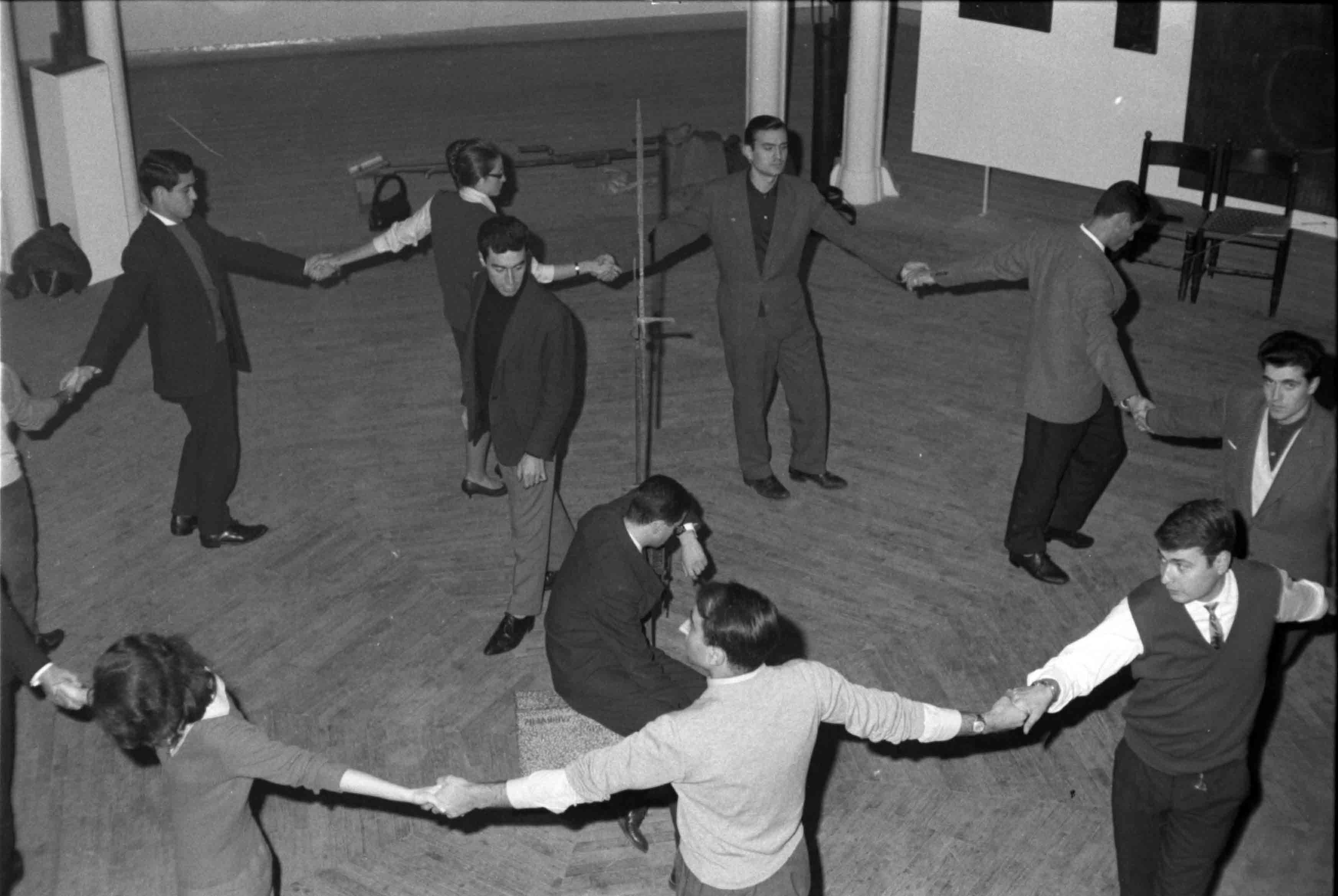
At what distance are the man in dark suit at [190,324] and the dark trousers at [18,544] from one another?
0.52m

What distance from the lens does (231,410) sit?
6344 millimetres

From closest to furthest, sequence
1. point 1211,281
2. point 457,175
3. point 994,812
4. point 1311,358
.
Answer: point 1311,358
point 994,812
point 457,175
point 1211,281

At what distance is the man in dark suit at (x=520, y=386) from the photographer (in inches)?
212

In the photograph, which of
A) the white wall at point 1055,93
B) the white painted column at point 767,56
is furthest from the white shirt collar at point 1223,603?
the white painted column at point 767,56

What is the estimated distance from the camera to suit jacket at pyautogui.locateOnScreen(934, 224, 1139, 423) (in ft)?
18.3

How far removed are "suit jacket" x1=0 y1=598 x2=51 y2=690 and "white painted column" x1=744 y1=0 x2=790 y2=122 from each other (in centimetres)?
655

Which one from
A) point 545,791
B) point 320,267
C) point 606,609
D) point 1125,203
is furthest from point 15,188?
point 545,791

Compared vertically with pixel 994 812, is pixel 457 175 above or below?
above

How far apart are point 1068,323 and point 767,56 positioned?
196 inches

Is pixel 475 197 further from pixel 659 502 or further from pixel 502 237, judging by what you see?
pixel 659 502

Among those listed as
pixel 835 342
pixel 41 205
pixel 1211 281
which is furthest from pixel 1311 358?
pixel 41 205

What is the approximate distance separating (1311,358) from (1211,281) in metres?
4.78

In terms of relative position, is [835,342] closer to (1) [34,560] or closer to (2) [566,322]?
(2) [566,322]

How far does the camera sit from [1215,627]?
12.5ft
